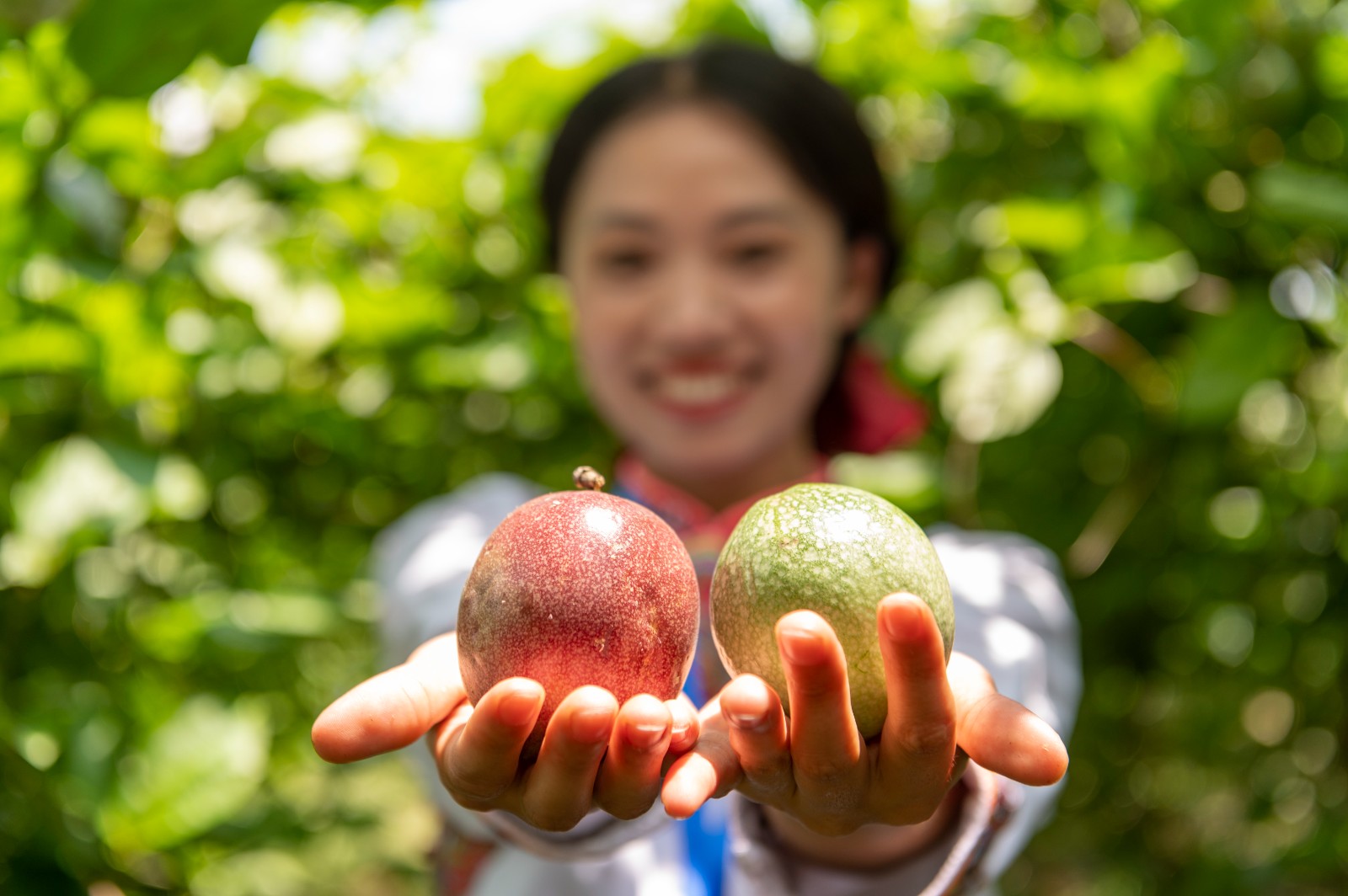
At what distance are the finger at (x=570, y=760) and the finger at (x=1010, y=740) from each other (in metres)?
0.23

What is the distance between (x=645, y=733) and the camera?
0.63 m

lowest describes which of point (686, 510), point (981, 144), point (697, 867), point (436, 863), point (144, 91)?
point (436, 863)

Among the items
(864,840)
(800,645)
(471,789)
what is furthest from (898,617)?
(864,840)

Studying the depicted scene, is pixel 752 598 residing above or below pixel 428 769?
above

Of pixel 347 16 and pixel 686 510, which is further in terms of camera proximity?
pixel 347 16

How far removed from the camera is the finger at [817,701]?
61cm

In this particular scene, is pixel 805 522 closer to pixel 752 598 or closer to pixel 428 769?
pixel 752 598

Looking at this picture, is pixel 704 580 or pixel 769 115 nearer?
pixel 704 580

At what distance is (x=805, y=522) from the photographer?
2.40 feet

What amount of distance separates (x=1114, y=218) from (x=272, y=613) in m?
1.22

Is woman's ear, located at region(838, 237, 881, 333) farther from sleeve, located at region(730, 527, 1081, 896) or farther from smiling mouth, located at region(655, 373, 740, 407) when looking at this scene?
sleeve, located at region(730, 527, 1081, 896)

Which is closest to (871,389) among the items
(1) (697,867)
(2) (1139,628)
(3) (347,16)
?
(2) (1139,628)

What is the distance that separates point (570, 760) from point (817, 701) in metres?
0.15

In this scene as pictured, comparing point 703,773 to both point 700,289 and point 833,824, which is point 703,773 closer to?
point 833,824
